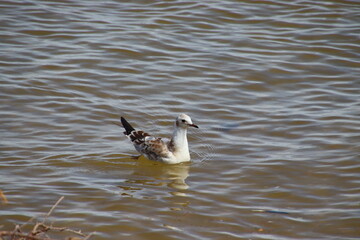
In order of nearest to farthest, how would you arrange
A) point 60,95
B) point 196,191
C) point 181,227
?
point 181,227
point 196,191
point 60,95

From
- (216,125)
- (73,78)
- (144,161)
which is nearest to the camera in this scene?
(144,161)

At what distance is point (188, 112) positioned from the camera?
11258mm

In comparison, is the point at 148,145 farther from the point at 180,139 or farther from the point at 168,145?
the point at 180,139

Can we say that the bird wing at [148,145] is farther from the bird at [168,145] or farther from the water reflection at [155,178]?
the water reflection at [155,178]

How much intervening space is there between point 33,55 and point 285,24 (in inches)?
273

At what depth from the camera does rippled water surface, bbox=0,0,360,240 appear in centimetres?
761

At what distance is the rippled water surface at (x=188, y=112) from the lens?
7609mm

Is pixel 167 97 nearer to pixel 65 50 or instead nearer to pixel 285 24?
pixel 65 50

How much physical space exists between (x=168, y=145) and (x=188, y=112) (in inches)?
68.4

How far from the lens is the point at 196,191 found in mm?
8305

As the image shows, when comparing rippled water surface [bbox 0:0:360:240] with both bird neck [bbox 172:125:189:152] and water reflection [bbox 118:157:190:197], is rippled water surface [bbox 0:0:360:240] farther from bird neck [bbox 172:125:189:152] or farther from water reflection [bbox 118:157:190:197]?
bird neck [bbox 172:125:189:152]

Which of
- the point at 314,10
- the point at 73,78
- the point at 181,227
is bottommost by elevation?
the point at 181,227

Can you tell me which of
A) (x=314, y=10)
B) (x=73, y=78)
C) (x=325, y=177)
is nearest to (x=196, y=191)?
(x=325, y=177)

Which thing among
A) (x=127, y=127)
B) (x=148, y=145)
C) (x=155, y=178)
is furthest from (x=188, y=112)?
(x=155, y=178)
